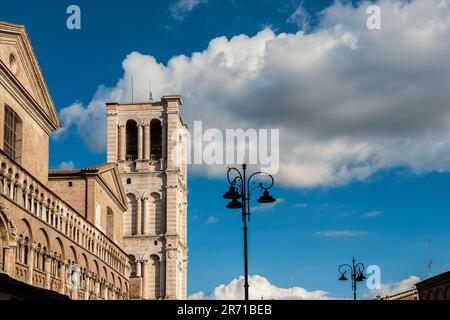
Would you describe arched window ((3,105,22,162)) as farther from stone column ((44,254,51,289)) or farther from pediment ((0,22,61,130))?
stone column ((44,254,51,289))

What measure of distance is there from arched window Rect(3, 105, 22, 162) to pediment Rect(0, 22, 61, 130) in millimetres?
1401

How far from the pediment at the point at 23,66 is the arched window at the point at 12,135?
1401mm

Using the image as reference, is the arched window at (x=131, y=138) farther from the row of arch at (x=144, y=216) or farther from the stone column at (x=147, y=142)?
the row of arch at (x=144, y=216)

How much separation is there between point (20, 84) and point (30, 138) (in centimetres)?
413

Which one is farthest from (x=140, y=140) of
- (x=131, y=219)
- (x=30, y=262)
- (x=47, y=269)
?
(x=30, y=262)

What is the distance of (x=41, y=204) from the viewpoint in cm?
4000

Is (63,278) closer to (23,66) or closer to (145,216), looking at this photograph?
(23,66)

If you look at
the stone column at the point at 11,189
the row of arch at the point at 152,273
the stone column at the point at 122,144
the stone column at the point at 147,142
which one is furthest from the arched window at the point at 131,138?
the stone column at the point at 11,189

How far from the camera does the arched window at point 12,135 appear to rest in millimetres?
38875

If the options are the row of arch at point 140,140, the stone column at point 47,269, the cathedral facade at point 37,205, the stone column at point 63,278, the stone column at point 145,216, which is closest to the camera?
the cathedral facade at point 37,205

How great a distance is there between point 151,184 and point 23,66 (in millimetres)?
51670

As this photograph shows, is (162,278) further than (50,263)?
Yes

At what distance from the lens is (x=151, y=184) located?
3629 inches
